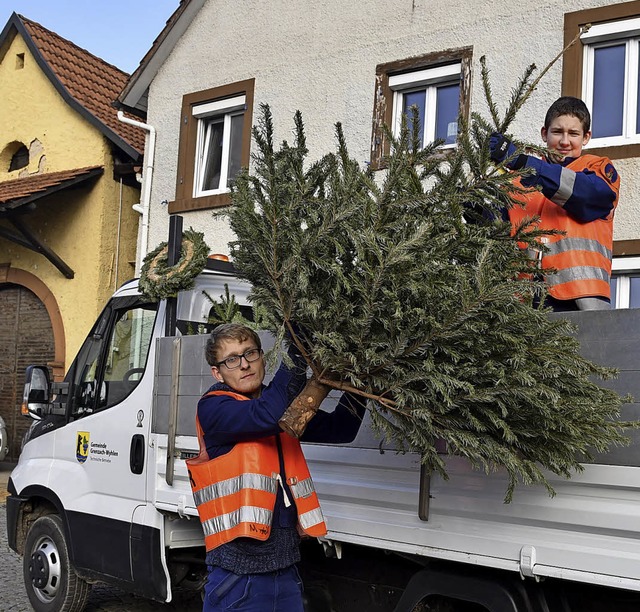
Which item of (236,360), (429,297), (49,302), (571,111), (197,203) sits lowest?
(236,360)

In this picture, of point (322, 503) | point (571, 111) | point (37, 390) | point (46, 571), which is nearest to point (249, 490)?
point (322, 503)

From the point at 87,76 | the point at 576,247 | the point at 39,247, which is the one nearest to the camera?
the point at 576,247

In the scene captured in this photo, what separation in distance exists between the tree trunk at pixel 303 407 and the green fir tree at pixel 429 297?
98 millimetres

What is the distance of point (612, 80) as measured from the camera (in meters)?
8.40

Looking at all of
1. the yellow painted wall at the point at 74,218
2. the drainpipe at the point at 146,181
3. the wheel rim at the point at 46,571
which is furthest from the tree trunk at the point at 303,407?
the yellow painted wall at the point at 74,218

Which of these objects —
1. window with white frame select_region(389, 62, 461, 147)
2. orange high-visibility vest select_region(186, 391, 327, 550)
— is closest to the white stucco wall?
window with white frame select_region(389, 62, 461, 147)

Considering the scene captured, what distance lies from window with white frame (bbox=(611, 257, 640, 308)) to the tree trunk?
18.1 ft

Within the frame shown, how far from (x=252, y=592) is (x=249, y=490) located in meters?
0.37

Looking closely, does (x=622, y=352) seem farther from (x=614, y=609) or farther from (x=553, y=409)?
(x=614, y=609)

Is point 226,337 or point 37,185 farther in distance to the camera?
point 37,185

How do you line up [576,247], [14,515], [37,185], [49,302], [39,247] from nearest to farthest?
[576,247]
[14,515]
[37,185]
[39,247]
[49,302]

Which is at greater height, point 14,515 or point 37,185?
point 37,185

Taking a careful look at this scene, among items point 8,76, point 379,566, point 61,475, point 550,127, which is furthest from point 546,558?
point 8,76

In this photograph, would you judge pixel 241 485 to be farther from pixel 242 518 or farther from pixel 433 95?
pixel 433 95
